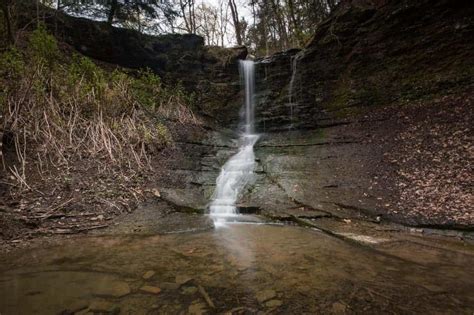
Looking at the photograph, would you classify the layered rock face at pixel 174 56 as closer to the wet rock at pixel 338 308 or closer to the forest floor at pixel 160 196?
the forest floor at pixel 160 196

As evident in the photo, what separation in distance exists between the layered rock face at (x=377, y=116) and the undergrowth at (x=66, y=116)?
2.99 m

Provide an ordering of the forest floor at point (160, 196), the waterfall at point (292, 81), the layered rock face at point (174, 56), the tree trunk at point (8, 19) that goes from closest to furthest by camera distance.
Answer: the forest floor at point (160, 196) → the tree trunk at point (8, 19) → the waterfall at point (292, 81) → the layered rock face at point (174, 56)

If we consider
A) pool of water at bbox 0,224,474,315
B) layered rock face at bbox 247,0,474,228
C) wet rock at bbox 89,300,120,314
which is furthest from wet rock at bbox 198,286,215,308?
layered rock face at bbox 247,0,474,228

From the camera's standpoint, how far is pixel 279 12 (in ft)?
58.6

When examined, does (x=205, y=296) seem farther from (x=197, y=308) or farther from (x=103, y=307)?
(x=103, y=307)

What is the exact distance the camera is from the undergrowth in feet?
19.0

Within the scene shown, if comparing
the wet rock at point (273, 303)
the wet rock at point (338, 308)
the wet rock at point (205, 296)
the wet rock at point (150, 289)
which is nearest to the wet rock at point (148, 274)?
the wet rock at point (150, 289)

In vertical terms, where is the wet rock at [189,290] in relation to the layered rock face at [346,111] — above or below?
below

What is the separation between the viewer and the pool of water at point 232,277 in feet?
8.67

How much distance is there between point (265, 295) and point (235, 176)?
4.98m

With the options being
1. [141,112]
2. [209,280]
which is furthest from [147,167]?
[209,280]

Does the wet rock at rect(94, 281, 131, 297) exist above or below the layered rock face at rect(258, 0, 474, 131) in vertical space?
below

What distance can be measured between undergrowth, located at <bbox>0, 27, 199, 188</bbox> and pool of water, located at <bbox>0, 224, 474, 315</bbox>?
2.29m

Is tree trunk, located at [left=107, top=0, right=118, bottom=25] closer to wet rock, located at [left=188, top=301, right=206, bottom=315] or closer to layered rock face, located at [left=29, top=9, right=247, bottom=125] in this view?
layered rock face, located at [left=29, top=9, right=247, bottom=125]
